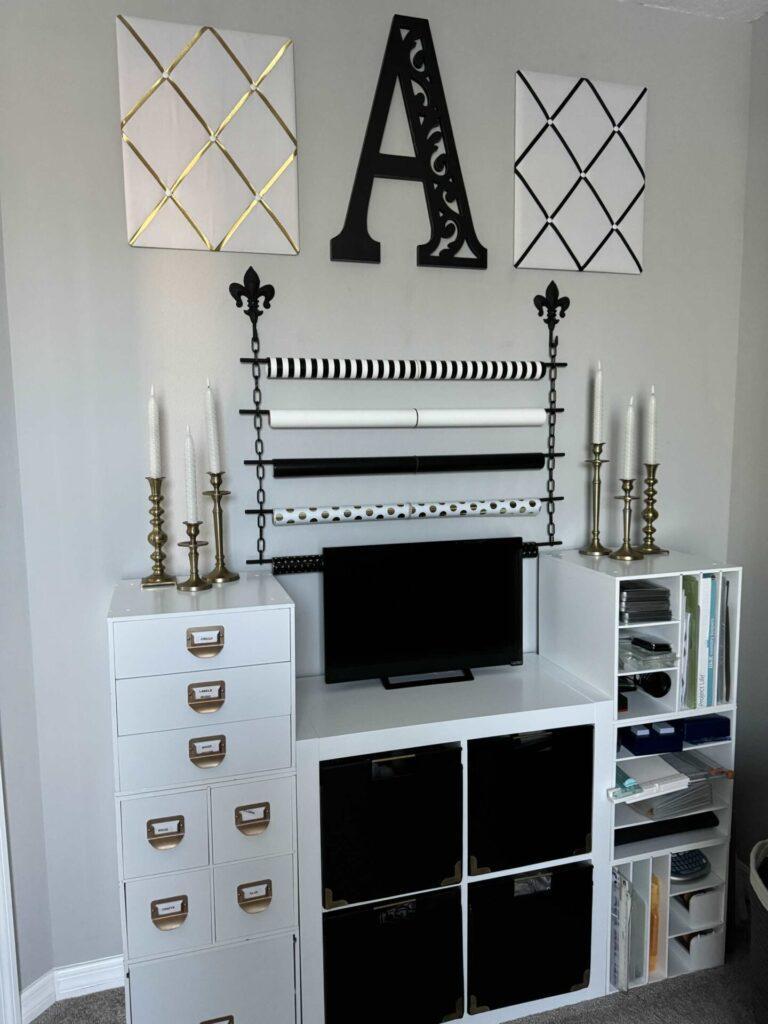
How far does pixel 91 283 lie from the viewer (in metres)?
1.95

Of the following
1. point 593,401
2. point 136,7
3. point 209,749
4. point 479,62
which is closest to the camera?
point 209,749

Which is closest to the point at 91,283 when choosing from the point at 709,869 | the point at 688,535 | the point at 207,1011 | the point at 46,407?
the point at 46,407

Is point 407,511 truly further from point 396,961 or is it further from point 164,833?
point 396,961

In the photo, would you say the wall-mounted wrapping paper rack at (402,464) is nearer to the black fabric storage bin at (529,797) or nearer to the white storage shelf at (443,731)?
the white storage shelf at (443,731)

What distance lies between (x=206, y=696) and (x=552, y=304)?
5.08ft

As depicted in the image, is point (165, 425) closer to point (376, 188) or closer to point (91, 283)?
point (91, 283)

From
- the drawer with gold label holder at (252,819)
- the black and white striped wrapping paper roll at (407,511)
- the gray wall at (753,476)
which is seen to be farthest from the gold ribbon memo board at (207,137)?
the gray wall at (753,476)

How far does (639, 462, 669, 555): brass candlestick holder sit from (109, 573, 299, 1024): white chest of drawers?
1225mm

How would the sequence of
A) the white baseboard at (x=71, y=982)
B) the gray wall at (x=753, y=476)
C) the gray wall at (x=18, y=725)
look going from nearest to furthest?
the gray wall at (x=18, y=725) < the white baseboard at (x=71, y=982) < the gray wall at (x=753, y=476)

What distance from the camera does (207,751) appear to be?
1.74 meters

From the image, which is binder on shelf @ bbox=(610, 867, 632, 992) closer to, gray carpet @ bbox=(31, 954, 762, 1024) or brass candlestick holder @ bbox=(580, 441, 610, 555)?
gray carpet @ bbox=(31, 954, 762, 1024)

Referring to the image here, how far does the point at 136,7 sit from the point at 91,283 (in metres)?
0.71

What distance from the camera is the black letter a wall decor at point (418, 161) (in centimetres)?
210

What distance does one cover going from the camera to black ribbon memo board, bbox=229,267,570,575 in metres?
2.07
